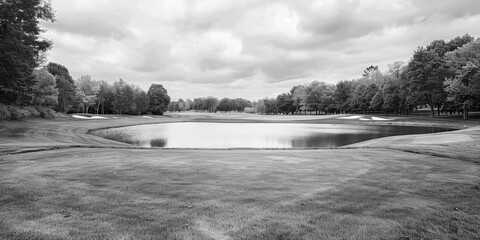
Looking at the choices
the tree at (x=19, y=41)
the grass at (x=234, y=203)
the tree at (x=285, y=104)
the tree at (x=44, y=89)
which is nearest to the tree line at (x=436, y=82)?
the tree at (x=285, y=104)

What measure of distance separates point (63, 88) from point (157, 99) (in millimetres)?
43681

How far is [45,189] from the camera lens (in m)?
6.16

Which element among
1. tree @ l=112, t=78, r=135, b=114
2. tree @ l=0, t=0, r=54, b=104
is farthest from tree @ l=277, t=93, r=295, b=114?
tree @ l=0, t=0, r=54, b=104

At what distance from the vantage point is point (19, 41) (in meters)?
27.0

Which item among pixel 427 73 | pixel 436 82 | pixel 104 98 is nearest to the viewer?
pixel 436 82

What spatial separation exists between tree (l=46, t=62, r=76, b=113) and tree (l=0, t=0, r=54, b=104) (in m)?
39.4

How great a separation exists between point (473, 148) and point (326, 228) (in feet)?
46.6

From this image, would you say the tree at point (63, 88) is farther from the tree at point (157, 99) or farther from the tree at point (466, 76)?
the tree at point (466, 76)

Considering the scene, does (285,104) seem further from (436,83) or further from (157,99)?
(436,83)

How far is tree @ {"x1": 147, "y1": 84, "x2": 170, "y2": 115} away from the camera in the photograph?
108m

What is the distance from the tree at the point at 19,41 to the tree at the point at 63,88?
39.4 meters

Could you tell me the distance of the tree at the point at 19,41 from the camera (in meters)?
26.8

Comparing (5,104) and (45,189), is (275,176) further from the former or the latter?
(5,104)

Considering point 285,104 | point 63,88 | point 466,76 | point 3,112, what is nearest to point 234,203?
point 3,112
